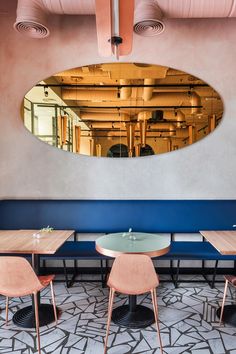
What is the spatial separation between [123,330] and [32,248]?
1.17 meters

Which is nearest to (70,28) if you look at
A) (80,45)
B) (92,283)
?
(80,45)

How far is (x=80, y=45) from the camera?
429 cm

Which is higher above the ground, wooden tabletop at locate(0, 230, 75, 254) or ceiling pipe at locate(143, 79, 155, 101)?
ceiling pipe at locate(143, 79, 155, 101)

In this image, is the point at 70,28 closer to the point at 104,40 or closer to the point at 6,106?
the point at 6,106

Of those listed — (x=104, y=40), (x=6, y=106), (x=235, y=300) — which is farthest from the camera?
(x=6, y=106)

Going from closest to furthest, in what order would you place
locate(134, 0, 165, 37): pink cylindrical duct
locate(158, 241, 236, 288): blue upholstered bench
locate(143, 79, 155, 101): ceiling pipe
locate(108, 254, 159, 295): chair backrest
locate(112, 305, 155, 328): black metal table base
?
locate(108, 254, 159, 295): chair backrest, locate(112, 305, 155, 328): black metal table base, locate(134, 0, 165, 37): pink cylindrical duct, locate(158, 241, 236, 288): blue upholstered bench, locate(143, 79, 155, 101): ceiling pipe

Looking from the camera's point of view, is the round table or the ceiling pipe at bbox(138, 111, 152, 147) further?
the ceiling pipe at bbox(138, 111, 152, 147)

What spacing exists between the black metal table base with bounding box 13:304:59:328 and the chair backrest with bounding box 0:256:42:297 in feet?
1.98

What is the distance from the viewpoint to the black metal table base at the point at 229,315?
3.00m

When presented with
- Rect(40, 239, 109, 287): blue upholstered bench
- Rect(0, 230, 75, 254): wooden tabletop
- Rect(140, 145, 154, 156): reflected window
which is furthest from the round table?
Rect(140, 145, 154, 156): reflected window

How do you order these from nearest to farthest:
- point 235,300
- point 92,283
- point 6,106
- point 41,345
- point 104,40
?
point 104,40 → point 41,345 → point 235,300 → point 92,283 → point 6,106

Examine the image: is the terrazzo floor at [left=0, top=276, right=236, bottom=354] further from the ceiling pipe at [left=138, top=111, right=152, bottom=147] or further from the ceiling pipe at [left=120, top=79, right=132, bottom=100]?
the ceiling pipe at [left=120, top=79, right=132, bottom=100]

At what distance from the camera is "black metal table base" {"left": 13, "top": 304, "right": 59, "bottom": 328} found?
2.97 m

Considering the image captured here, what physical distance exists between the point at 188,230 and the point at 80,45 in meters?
3.02
